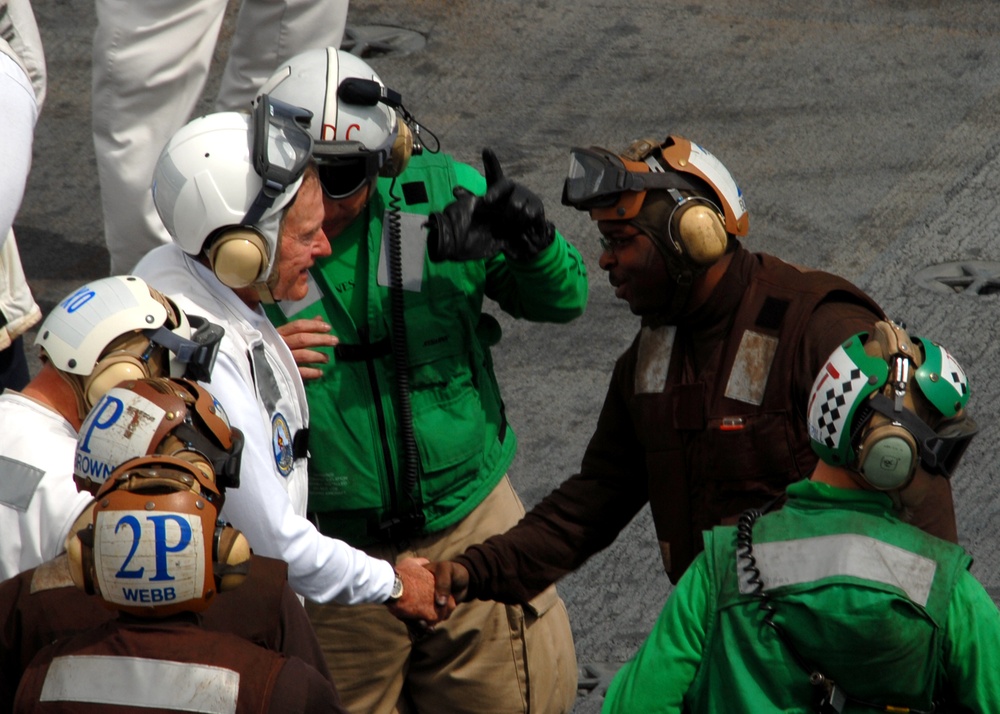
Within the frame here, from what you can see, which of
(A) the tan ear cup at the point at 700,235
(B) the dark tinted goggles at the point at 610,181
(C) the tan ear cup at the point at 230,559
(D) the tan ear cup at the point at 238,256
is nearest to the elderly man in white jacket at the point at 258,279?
(D) the tan ear cup at the point at 238,256

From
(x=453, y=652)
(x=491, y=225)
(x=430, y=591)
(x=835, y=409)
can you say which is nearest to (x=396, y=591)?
(x=430, y=591)

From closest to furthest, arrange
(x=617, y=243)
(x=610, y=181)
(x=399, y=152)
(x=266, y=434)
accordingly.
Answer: (x=266, y=434) → (x=610, y=181) → (x=617, y=243) → (x=399, y=152)

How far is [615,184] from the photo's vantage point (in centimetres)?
412

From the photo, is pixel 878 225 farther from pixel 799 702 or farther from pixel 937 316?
pixel 799 702

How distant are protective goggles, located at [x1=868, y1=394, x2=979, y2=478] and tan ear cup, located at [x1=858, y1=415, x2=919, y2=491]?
2cm

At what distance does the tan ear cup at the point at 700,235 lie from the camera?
4031 millimetres

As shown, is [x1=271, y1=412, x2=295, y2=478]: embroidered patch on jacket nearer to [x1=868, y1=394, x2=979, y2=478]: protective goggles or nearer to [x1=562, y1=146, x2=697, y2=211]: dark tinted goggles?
[x1=562, y1=146, x2=697, y2=211]: dark tinted goggles

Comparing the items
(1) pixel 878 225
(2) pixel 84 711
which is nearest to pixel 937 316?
(1) pixel 878 225

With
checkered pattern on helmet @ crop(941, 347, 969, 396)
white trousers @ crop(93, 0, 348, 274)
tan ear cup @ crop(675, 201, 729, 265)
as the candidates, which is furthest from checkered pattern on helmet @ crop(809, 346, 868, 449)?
white trousers @ crop(93, 0, 348, 274)

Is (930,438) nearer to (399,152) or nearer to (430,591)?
(430,591)

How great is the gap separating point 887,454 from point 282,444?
1.53 metres

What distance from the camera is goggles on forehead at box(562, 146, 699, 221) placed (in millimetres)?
4133

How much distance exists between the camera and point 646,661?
3330 millimetres

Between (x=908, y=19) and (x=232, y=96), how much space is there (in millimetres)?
4593
